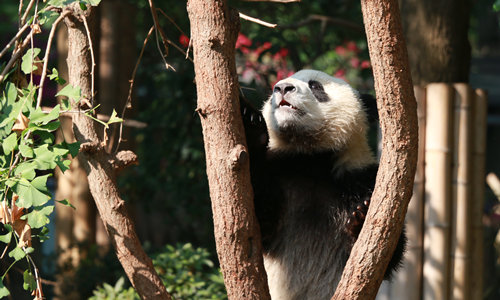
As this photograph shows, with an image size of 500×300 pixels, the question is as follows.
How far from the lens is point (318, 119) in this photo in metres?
2.94

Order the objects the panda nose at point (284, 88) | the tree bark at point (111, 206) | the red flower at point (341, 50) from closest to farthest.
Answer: the tree bark at point (111, 206), the panda nose at point (284, 88), the red flower at point (341, 50)

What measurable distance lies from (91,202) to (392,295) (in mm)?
2730

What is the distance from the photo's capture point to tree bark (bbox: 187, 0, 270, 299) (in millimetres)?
1980

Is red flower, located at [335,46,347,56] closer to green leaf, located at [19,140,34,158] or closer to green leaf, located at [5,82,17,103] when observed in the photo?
green leaf, located at [5,82,17,103]

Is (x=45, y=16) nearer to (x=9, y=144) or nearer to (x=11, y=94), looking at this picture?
(x=11, y=94)

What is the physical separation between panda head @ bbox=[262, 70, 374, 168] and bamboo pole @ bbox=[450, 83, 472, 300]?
29.9 inches

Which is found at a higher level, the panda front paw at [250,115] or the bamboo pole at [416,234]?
the panda front paw at [250,115]

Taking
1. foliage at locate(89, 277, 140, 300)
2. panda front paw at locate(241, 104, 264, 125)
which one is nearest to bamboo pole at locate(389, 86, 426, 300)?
panda front paw at locate(241, 104, 264, 125)

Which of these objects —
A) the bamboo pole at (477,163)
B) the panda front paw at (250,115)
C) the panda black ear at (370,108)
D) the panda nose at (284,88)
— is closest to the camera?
the panda front paw at (250,115)

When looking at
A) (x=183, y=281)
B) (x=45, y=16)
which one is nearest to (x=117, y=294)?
(x=183, y=281)

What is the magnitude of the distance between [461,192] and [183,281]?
170 centimetres

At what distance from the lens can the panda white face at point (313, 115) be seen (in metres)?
2.82

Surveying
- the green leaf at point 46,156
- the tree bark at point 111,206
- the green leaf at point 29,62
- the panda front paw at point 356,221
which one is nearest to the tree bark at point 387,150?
the panda front paw at point 356,221

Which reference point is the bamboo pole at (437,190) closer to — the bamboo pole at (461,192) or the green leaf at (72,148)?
the bamboo pole at (461,192)
